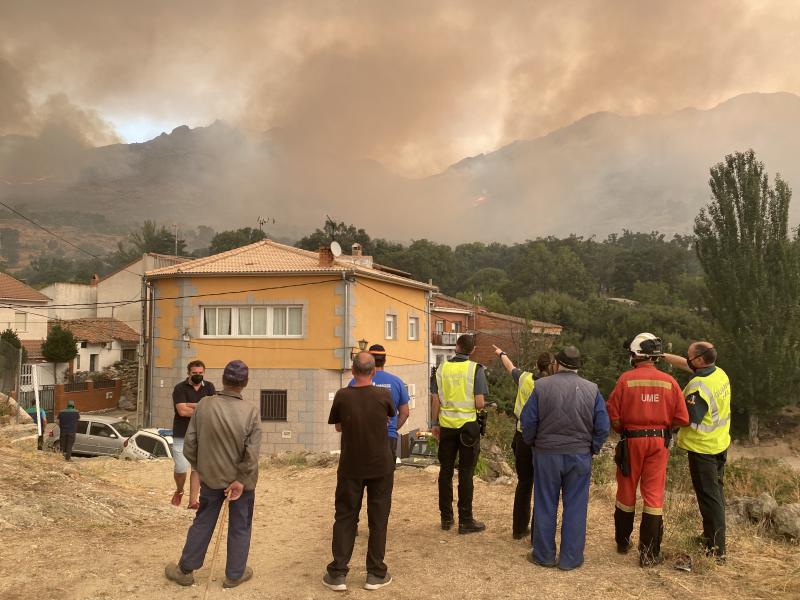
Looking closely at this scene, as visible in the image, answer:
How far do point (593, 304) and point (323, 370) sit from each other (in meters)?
34.2

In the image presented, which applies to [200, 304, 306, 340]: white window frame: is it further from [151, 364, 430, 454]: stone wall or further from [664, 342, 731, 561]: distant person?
[664, 342, 731, 561]: distant person

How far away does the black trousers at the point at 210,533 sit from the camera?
472 centimetres

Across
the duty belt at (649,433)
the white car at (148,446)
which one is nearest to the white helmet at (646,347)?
the duty belt at (649,433)

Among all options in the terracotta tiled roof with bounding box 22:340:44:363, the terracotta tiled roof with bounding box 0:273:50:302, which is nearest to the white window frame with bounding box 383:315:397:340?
the terracotta tiled roof with bounding box 22:340:44:363

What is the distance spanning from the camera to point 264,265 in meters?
21.1

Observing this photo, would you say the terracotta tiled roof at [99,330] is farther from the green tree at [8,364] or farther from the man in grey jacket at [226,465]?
the man in grey jacket at [226,465]

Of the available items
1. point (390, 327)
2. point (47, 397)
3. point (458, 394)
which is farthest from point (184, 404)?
point (47, 397)

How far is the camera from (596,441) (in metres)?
5.17

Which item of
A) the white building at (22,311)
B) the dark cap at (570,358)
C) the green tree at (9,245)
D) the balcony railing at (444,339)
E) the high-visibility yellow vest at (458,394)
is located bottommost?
the high-visibility yellow vest at (458,394)

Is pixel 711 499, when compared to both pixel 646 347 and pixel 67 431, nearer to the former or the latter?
pixel 646 347

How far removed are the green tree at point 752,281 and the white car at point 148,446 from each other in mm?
29781

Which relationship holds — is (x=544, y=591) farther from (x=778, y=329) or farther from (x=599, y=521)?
(x=778, y=329)

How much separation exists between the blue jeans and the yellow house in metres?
14.6

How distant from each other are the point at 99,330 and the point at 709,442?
1400 inches
